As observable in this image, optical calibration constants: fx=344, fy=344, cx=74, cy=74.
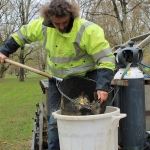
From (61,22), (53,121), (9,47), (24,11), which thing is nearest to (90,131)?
(53,121)

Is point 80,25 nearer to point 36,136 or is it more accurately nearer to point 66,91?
point 66,91

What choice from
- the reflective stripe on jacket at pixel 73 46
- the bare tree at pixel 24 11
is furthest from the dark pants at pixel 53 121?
the bare tree at pixel 24 11

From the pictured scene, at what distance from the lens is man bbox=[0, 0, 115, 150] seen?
3.33 m

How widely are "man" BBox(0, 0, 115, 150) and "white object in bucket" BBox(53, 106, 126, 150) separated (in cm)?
26

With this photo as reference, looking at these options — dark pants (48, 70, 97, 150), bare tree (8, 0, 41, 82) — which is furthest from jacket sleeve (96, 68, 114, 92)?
bare tree (8, 0, 41, 82)

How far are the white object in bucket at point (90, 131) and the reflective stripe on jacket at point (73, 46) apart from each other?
54 centimetres

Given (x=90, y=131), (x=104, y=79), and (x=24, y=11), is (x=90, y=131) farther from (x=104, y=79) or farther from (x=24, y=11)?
(x=24, y=11)

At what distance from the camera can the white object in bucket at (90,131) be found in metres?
3.07

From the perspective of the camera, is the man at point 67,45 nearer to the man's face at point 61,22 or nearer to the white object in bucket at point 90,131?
the man's face at point 61,22

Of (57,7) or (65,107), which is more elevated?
(57,7)

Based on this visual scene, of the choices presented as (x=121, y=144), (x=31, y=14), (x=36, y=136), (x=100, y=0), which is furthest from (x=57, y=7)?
(x=31, y=14)

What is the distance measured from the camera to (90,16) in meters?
21.1

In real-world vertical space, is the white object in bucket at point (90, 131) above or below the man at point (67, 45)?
below

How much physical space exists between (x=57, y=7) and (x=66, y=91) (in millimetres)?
894
